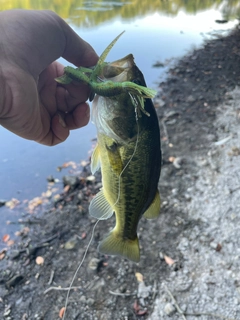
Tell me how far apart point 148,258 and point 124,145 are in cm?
226

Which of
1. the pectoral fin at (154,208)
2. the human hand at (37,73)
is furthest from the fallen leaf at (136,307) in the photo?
the human hand at (37,73)

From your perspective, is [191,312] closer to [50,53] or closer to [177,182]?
[177,182]

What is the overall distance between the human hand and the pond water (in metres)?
2.68

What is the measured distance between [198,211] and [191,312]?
1416 mm

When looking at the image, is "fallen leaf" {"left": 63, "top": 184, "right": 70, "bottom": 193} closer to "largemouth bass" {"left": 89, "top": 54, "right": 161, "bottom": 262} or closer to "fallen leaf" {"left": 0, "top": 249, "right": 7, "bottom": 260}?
"fallen leaf" {"left": 0, "top": 249, "right": 7, "bottom": 260}

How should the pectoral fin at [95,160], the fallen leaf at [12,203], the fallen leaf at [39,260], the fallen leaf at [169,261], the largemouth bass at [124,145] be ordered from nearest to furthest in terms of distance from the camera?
the largemouth bass at [124,145], the pectoral fin at [95,160], the fallen leaf at [169,261], the fallen leaf at [39,260], the fallen leaf at [12,203]

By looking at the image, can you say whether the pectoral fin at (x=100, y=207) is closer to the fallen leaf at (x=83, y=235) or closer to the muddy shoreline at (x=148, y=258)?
the muddy shoreline at (x=148, y=258)

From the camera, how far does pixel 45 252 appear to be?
411 centimetres

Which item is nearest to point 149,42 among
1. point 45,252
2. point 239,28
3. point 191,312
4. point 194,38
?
point 194,38

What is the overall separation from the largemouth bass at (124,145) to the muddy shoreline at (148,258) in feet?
4.47

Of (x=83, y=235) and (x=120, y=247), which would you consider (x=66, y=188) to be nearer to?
(x=83, y=235)

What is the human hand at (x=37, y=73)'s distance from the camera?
72.6 inches

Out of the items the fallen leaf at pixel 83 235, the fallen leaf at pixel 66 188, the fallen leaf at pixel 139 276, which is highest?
the fallen leaf at pixel 139 276

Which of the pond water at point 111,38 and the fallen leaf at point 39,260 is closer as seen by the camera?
the fallen leaf at point 39,260
